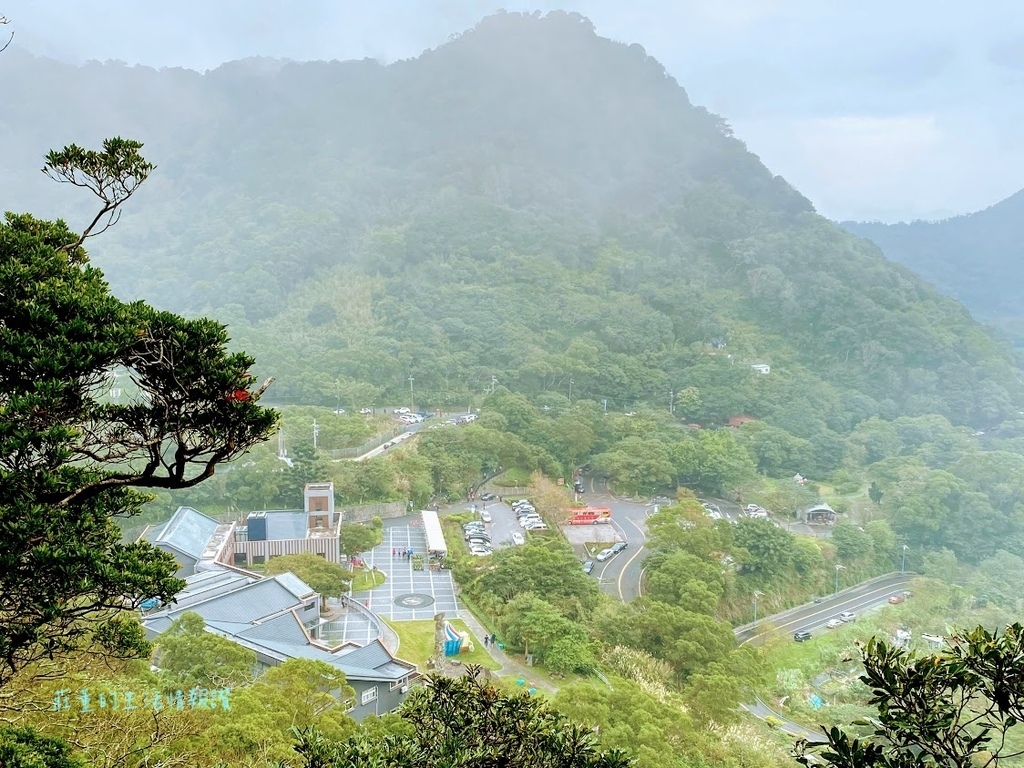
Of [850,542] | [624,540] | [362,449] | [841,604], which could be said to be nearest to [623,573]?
[624,540]

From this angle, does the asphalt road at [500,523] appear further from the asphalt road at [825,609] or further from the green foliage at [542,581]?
the asphalt road at [825,609]

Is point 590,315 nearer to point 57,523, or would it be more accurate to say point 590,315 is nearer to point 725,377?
point 725,377

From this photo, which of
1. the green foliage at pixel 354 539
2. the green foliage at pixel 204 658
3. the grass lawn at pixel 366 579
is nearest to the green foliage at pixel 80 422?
the green foliage at pixel 204 658

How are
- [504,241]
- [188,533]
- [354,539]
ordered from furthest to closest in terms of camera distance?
[504,241] → [354,539] → [188,533]

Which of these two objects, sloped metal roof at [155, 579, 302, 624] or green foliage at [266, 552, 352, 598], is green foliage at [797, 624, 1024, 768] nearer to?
sloped metal roof at [155, 579, 302, 624]

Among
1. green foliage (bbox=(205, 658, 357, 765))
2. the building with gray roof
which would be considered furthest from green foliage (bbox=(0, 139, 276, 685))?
the building with gray roof

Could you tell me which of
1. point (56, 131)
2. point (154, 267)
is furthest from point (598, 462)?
point (56, 131)

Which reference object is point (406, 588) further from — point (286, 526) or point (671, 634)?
point (671, 634)
